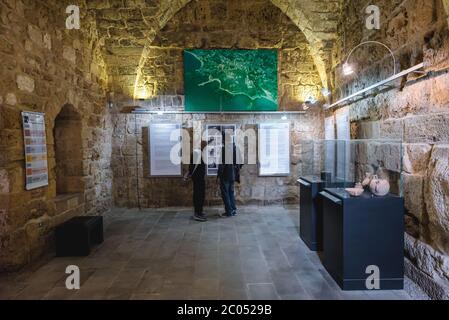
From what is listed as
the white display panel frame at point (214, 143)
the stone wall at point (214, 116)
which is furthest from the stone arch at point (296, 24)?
the white display panel frame at point (214, 143)

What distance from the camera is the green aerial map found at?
5906 mm

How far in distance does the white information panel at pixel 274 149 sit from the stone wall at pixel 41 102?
10.2 feet

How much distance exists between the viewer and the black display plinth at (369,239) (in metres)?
2.60

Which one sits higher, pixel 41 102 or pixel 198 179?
pixel 41 102

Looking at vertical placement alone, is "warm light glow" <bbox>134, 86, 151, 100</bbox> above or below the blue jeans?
above

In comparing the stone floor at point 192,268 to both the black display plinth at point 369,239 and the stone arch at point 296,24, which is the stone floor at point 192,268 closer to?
the black display plinth at point 369,239

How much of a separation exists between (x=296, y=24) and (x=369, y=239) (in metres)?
4.64

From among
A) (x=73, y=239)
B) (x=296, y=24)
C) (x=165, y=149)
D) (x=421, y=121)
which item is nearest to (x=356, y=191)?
(x=421, y=121)

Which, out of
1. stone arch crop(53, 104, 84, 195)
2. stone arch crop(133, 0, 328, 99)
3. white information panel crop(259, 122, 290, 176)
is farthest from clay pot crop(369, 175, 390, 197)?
stone arch crop(53, 104, 84, 195)

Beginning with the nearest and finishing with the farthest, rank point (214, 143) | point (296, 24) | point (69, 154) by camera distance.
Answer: point (69, 154)
point (296, 24)
point (214, 143)

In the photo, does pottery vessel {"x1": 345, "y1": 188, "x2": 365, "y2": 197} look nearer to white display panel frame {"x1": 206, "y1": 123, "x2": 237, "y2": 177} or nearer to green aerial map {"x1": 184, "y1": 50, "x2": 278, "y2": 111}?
white display panel frame {"x1": 206, "y1": 123, "x2": 237, "y2": 177}

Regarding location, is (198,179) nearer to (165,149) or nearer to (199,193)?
(199,193)

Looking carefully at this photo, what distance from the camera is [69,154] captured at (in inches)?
186

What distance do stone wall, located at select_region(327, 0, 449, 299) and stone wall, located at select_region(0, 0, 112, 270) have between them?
400 cm
